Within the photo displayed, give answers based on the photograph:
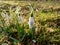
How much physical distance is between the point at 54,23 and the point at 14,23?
539 millimetres

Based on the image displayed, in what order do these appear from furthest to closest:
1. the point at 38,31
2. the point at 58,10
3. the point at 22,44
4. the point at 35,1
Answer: the point at 35,1 < the point at 58,10 < the point at 38,31 < the point at 22,44

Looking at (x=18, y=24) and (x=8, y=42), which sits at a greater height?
(x=18, y=24)

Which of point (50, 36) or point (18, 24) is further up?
point (18, 24)

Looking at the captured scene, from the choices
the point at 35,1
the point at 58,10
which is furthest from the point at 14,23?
the point at 35,1

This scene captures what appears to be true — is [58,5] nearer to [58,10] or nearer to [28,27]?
[58,10]

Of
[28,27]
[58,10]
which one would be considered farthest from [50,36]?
[58,10]

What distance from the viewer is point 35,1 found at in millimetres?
3875

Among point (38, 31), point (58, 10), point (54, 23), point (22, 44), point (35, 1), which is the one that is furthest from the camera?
point (35, 1)

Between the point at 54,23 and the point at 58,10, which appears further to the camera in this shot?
the point at 58,10

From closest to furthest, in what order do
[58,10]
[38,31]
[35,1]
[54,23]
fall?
[38,31] < [54,23] < [58,10] < [35,1]

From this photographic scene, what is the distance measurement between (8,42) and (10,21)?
34 centimetres

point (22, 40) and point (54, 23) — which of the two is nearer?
point (22, 40)

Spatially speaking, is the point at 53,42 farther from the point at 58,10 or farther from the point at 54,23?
the point at 58,10

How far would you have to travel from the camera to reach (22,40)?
2.46m
